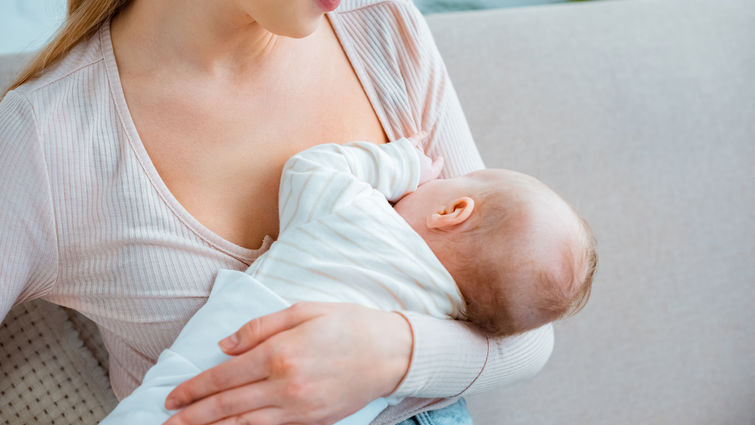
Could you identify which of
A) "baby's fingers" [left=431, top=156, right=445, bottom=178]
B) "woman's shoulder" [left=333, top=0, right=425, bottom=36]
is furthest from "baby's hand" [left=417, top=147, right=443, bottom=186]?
"woman's shoulder" [left=333, top=0, right=425, bottom=36]

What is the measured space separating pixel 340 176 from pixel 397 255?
0.48 feet

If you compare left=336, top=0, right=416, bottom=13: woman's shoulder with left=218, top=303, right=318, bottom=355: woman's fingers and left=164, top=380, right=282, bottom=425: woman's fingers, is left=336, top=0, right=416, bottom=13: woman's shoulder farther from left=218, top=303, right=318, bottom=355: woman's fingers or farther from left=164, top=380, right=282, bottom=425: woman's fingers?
left=164, top=380, right=282, bottom=425: woman's fingers

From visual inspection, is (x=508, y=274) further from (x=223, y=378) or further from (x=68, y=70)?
(x=68, y=70)

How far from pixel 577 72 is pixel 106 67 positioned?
116 centimetres

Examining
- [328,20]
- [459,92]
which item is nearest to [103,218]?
[328,20]

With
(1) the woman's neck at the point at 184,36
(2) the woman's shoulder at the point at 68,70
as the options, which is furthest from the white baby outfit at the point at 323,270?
(2) the woman's shoulder at the point at 68,70

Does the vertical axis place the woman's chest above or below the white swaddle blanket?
above

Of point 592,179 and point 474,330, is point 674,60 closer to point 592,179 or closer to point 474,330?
point 592,179

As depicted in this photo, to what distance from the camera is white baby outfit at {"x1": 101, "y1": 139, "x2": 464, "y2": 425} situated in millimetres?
945

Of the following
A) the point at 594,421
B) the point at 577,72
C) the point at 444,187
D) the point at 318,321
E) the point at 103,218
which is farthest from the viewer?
the point at 577,72

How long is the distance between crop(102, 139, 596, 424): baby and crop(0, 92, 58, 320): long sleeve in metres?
0.26

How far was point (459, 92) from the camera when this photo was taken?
171cm

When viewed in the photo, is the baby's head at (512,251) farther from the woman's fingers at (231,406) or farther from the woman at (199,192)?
the woman's fingers at (231,406)

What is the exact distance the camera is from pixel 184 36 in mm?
1090
